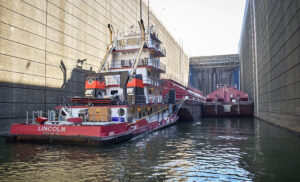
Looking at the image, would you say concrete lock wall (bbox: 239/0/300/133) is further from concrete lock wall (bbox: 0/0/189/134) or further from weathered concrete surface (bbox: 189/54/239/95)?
weathered concrete surface (bbox: 189/54/239/95)

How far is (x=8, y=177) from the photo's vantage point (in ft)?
28.2

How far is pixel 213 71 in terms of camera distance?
84.3 meters

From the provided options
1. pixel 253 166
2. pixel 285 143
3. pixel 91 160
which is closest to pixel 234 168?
pixel 253 166

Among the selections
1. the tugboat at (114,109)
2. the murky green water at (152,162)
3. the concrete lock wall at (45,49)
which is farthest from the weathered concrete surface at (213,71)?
the murky green water at (152,162)

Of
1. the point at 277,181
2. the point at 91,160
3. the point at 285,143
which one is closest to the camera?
the point at 277,181

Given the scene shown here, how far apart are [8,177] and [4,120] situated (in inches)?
475

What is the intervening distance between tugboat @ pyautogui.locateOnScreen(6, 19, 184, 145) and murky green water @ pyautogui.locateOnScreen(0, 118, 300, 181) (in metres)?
0.87

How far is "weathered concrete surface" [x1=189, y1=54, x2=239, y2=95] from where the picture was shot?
77100 millimetres

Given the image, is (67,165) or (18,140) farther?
A: (18,140)

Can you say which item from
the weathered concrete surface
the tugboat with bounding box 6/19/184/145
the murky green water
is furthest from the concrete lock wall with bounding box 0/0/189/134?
the weathered concrete surface

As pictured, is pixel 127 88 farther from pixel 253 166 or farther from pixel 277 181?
pixel 277 181

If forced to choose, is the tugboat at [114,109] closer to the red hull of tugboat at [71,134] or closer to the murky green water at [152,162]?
the red hull of tugboat at [71,134]

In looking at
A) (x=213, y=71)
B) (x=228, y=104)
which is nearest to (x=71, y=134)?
(x=228, y=104)

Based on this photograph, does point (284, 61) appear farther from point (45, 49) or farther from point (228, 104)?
point (228, 104)
